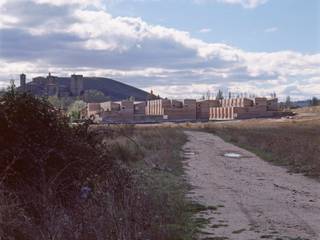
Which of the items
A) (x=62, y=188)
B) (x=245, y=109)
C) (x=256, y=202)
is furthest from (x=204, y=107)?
(x=62, y=188)

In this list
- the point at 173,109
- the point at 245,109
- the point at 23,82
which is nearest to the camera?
the point at 23,82

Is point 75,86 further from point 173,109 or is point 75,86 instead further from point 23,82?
point 173,109

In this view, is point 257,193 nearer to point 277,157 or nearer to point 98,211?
point 98,211

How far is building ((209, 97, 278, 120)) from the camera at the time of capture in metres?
138

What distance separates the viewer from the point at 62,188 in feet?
33.0

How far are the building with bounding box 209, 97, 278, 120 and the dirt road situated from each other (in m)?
114

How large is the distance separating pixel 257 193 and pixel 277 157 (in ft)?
46.2

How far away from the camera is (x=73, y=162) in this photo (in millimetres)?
10422

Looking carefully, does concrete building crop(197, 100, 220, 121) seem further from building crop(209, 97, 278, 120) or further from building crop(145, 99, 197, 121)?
building crop(145, 99, 197, 121)

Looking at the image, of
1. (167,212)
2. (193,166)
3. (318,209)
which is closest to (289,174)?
(193,166)

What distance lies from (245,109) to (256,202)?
126 m

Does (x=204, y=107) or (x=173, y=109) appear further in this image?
(x=204, y=107)

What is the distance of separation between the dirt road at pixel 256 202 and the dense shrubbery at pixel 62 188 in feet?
3.27

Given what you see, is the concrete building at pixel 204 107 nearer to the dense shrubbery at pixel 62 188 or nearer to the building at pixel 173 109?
the building at pixel 173 109
